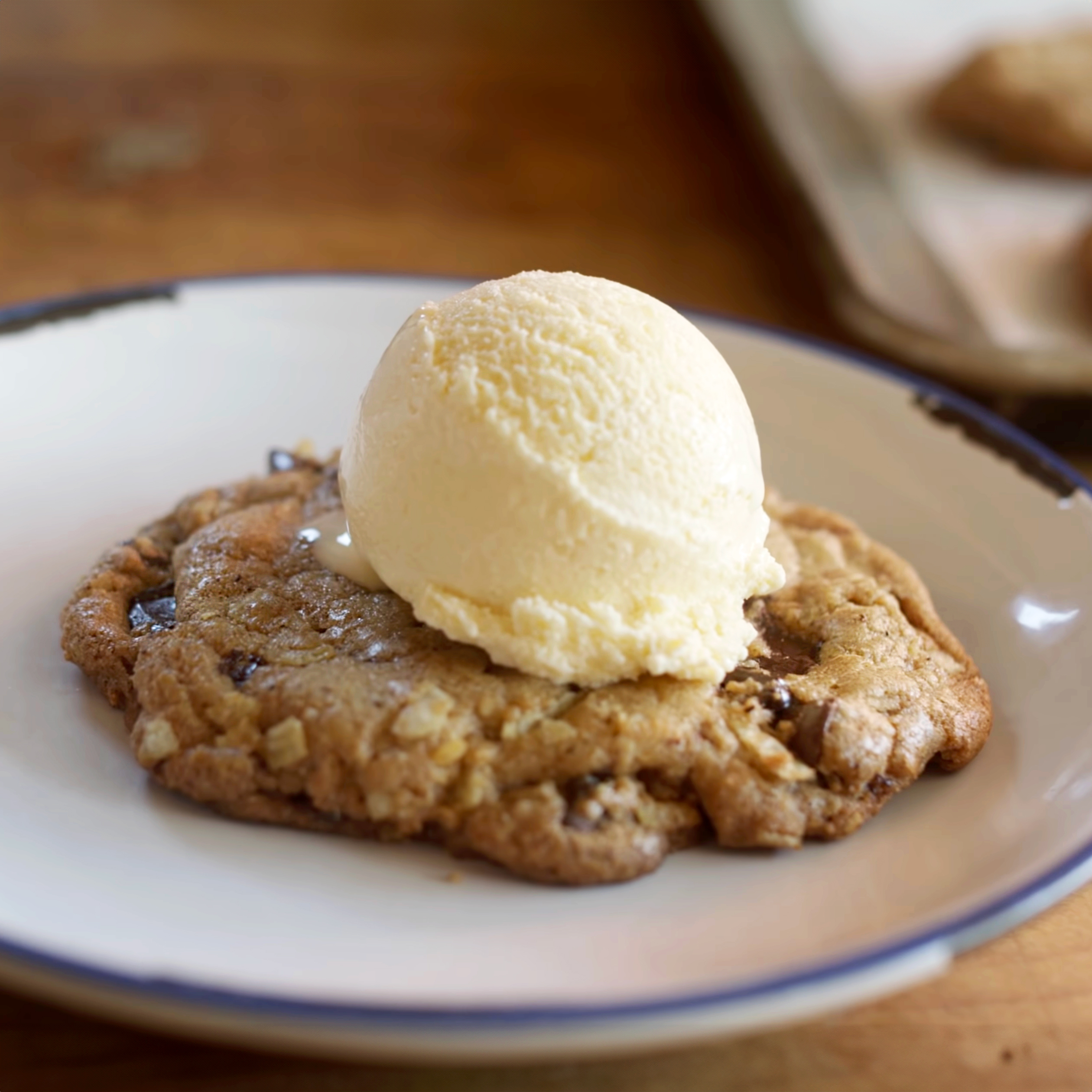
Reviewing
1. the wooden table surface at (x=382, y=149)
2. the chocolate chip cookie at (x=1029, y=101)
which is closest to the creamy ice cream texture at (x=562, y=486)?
the wooden table surface at (x=382, y=149)

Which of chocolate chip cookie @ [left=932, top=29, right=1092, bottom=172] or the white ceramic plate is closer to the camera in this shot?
the white ceramic plate

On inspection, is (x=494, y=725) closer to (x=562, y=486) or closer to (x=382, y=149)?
(x=562, y=486)

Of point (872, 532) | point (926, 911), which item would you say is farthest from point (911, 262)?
point (926, 911)

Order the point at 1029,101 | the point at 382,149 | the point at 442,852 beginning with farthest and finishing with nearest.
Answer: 1. the point at 382,149
2. the point at 1029,101
3. the point at 442,852

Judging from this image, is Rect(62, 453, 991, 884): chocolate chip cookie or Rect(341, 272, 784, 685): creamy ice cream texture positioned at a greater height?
Rect(341, 272, 784, 685): creamy ice cream texture

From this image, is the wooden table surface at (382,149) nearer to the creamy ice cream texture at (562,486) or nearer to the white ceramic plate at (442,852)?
the white ceramic plate at (442,852)

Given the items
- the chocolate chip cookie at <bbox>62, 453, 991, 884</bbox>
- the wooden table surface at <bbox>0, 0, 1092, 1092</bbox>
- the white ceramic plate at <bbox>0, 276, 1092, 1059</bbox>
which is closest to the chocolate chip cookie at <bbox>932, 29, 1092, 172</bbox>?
the wooden table surface at <bbox>0, 0, 1092, 1092</bbox>

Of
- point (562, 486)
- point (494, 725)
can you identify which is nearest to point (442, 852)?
point (494, 725)

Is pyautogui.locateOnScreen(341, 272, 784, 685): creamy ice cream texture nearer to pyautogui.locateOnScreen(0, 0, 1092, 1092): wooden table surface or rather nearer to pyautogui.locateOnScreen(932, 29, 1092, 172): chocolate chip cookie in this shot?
pyautogui.locateOnScreen(0, 0, 1092, 1092): wooden table surface
